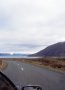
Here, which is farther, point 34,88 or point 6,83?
point 34,88

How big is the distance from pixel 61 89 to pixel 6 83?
12.8m

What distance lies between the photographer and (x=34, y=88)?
12.9 feet

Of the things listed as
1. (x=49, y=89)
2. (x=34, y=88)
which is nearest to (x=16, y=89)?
(x=34, y=88)

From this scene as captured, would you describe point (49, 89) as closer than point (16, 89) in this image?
No

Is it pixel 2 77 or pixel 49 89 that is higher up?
pixel 2 77

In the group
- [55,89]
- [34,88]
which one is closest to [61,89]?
[55,89]

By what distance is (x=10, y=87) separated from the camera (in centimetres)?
359

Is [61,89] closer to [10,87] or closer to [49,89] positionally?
[49,89]

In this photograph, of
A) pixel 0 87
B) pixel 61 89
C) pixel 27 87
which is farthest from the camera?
pixel 61 89

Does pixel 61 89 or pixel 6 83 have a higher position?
pixel 6 83

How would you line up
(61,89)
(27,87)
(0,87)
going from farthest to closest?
1. (61,89)
2. (27,87)
3. (0,87)

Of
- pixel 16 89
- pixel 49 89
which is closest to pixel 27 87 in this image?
pixel 16 89

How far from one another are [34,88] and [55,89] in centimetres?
1247

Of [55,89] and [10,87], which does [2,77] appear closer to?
[10,87]
